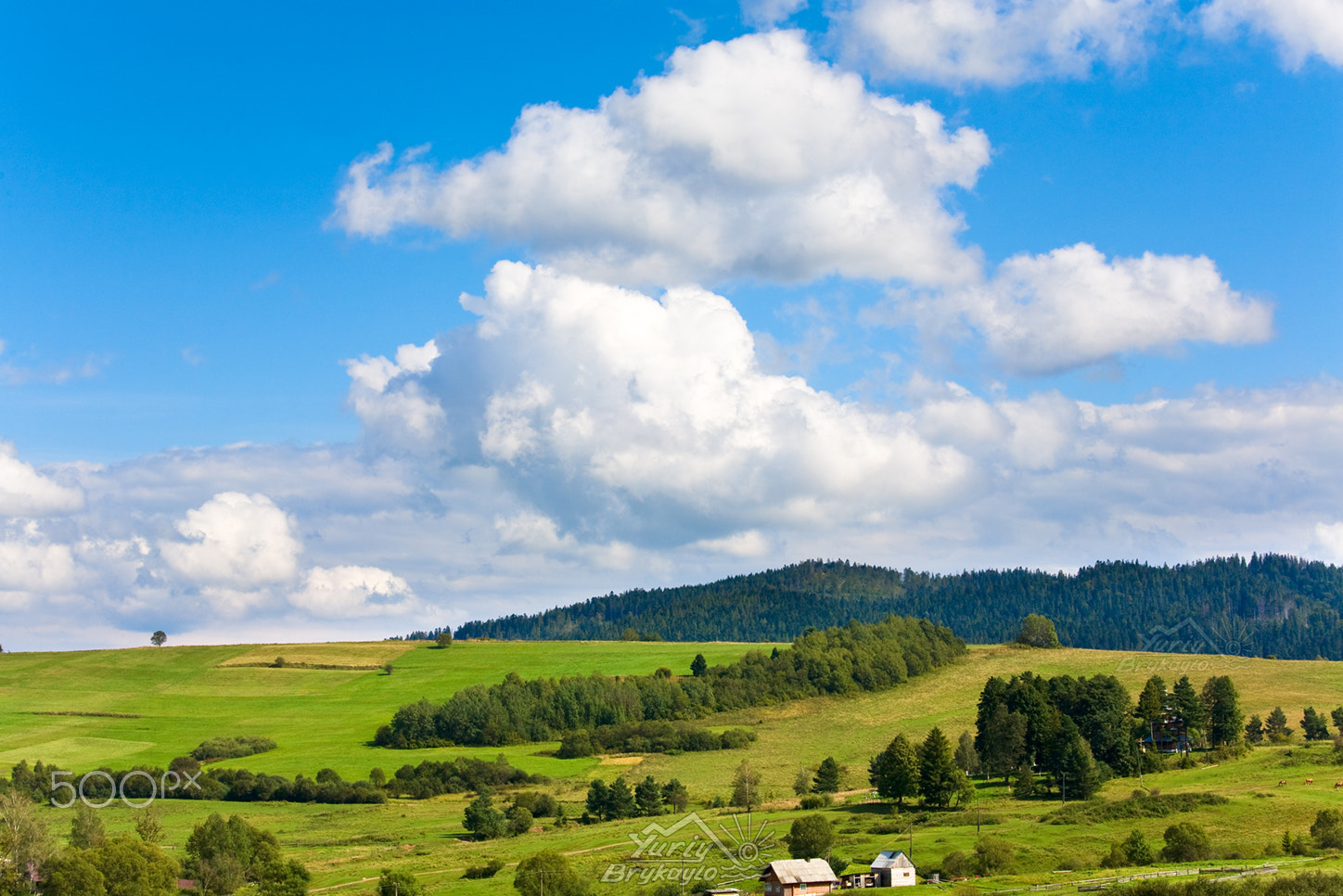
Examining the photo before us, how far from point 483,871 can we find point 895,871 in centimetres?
3364

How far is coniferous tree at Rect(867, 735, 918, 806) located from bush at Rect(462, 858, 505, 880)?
143 ft

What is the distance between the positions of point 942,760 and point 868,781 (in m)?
19.5

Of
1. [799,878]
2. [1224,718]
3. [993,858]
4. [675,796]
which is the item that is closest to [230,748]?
[675,796]

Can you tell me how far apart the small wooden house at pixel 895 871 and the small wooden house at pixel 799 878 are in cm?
345

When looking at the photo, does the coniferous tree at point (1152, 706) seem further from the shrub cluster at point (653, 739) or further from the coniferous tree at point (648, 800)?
the coniferous tree at point (648, 800)

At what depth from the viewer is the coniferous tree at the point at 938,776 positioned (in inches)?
4582

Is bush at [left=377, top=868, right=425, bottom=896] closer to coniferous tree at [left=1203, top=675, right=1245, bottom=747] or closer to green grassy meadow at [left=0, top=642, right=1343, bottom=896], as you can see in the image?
green grassy meadow at [left=0, top=642, right=1343, bottom=896]

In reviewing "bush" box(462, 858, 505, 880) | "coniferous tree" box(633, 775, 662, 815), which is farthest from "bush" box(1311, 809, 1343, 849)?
"bush" box(462, 858, 505, 880)

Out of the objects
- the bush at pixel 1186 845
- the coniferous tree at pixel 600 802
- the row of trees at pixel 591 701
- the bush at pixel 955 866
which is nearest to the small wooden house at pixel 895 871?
the bush at pixel 955 866

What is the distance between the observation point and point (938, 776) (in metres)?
117

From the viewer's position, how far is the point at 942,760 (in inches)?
4616

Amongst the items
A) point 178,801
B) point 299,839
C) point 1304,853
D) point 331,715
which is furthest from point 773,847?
point 331,715

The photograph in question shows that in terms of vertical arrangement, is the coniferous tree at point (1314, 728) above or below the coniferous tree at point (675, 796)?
above

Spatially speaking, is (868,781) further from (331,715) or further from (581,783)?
(331,715)
